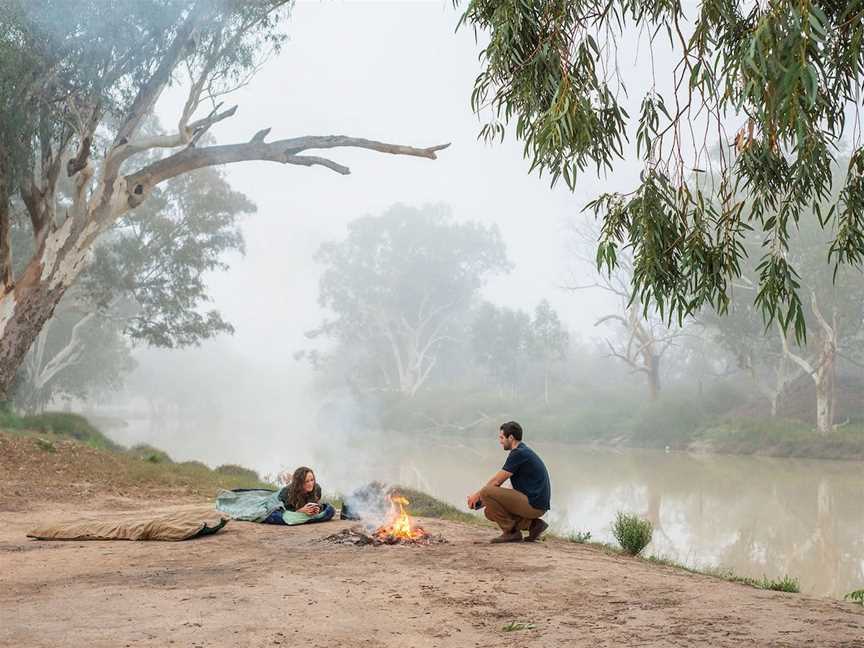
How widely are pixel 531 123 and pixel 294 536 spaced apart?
504 centimetres

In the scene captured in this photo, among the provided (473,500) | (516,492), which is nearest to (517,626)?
(473,500)

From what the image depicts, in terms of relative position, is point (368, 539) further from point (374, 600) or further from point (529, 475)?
point (374, 600)

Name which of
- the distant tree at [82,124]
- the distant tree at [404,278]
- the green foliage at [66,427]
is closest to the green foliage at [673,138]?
the distant tree at [82,124]

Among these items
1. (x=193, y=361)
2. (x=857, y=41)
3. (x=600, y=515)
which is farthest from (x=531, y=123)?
(x=193, y=361)

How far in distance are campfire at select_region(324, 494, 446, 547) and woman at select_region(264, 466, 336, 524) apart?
3.99ft

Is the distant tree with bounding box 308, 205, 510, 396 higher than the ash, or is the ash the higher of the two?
the distant tree with bounding box 308, 205, 510, 396

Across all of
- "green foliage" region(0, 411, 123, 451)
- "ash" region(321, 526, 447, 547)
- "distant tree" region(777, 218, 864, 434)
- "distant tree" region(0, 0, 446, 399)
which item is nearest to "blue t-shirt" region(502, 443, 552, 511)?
"ash" region(321, 526, 447, 547)

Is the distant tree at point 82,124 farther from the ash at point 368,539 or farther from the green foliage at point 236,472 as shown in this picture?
the ash at point 368,539

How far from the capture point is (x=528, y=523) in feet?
25.2

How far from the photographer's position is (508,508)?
7566 mm

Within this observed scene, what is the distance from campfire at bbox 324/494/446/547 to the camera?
743 cm

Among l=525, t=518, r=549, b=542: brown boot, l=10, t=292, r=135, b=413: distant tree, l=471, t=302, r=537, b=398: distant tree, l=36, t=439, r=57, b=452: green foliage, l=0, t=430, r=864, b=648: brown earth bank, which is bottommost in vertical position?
l=0, t=430, r=864, b=648: brown earth bank

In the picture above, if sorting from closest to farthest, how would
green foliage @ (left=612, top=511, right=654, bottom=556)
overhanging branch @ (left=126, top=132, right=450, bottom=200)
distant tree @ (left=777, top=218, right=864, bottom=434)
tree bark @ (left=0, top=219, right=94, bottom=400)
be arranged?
green foliage @ (left=612, top=511, right=654, bottom=556), tree bark @ (left=0, top=219, right=94, bottom=400), overhanging branch @ (left=126, top=132, right=450, bottom=200), distant tree @ (left=777, top=218, right=864, bottom=434)

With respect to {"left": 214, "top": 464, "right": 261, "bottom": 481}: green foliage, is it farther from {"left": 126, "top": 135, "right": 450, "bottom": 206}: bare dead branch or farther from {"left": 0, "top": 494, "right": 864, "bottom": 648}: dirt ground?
{"left": 0, "top": 494, "right": 864, "bottom": 648}: dirt ground
